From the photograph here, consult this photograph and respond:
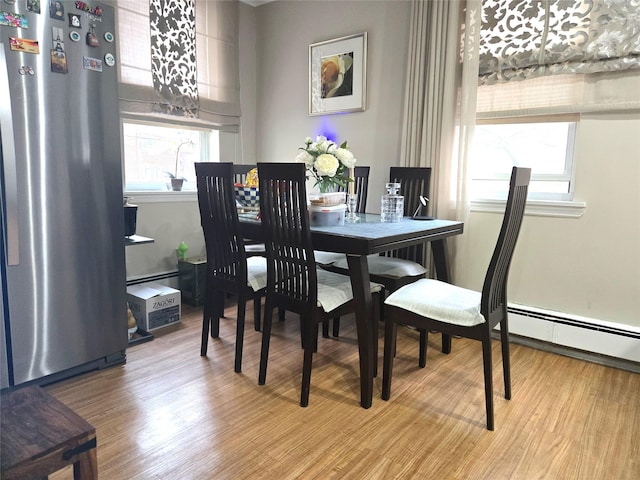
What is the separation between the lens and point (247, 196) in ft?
9.20

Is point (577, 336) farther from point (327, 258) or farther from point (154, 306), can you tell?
point (154, 306)

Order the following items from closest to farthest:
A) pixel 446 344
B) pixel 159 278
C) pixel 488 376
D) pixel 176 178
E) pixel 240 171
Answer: pixel 488 376, pixel 446 344, pixel 240 171, pixel 159 278, pixel 176 178

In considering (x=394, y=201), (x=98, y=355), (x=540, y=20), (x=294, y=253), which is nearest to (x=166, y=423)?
(x=98, y=355)

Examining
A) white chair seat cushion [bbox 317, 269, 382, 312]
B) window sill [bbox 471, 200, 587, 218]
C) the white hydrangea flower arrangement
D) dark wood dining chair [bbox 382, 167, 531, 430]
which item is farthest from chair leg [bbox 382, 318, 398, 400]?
window sill [bbox 471, 200, 587, 218]

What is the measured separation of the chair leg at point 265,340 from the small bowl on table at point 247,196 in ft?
2.69

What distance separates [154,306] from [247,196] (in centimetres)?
98

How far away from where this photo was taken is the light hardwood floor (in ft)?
5.46

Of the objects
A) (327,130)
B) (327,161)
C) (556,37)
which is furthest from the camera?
(327,130)

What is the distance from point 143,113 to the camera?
3.29 metres

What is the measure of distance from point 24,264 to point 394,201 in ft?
6.30

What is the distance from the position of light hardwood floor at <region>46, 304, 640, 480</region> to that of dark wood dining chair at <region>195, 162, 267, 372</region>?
13.2 inches

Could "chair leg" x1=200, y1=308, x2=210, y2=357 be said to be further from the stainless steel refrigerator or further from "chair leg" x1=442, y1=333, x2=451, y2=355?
"chair leg" x1=442, y1=333, x2=451, y2=355

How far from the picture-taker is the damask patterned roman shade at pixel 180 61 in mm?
3197

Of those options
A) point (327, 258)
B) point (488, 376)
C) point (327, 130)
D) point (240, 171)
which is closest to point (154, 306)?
point (240, 171)
